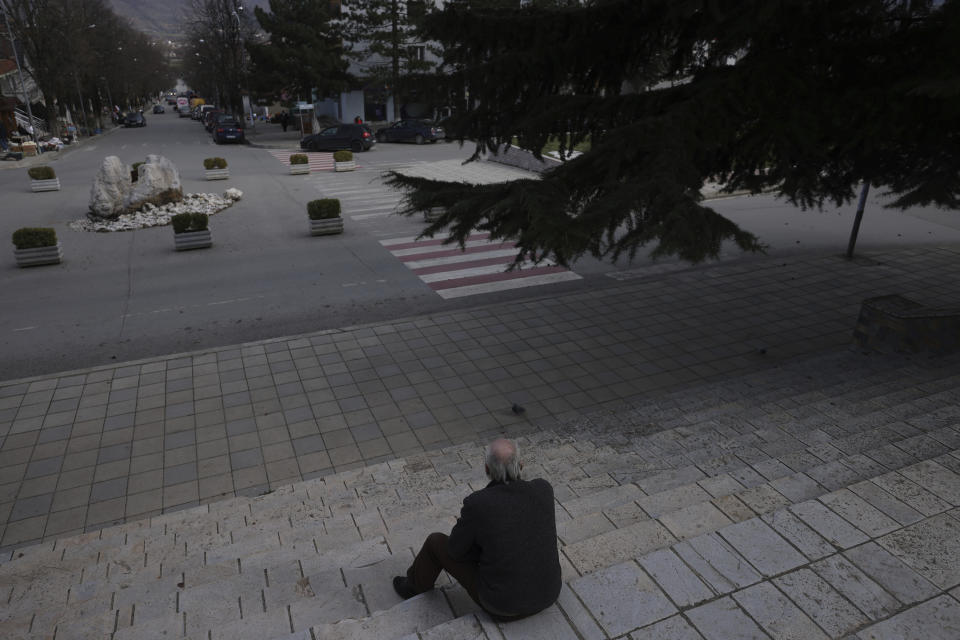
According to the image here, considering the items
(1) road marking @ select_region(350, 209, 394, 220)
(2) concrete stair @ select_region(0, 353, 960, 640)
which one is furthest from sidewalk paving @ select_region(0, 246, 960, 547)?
(1) road marking @ select_region(350, 209, 394, 220)

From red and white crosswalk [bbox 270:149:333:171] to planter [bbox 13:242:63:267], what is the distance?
15.2 meters

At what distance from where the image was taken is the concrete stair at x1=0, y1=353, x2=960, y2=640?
3.25m

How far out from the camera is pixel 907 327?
776cm

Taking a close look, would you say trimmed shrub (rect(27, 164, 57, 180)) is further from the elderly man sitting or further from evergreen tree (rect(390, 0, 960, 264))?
the elderly man sitting

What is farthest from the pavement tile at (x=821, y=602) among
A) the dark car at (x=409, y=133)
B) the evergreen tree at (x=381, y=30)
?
the evergreen tree at (x=381, y=30)

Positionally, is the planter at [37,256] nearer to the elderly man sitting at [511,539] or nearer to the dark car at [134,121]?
the elderly man sitting at [511,539]

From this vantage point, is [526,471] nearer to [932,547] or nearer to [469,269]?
[932,547]

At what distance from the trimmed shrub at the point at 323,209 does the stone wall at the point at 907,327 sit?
474 inches

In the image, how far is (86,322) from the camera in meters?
11.0

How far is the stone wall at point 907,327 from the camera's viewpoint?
7559 mm

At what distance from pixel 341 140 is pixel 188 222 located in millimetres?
20742

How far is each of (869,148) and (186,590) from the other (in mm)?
7131

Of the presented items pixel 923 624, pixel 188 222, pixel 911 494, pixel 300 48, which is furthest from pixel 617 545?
pixel 300 48

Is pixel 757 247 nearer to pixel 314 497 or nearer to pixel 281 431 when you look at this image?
pixel 314 497
